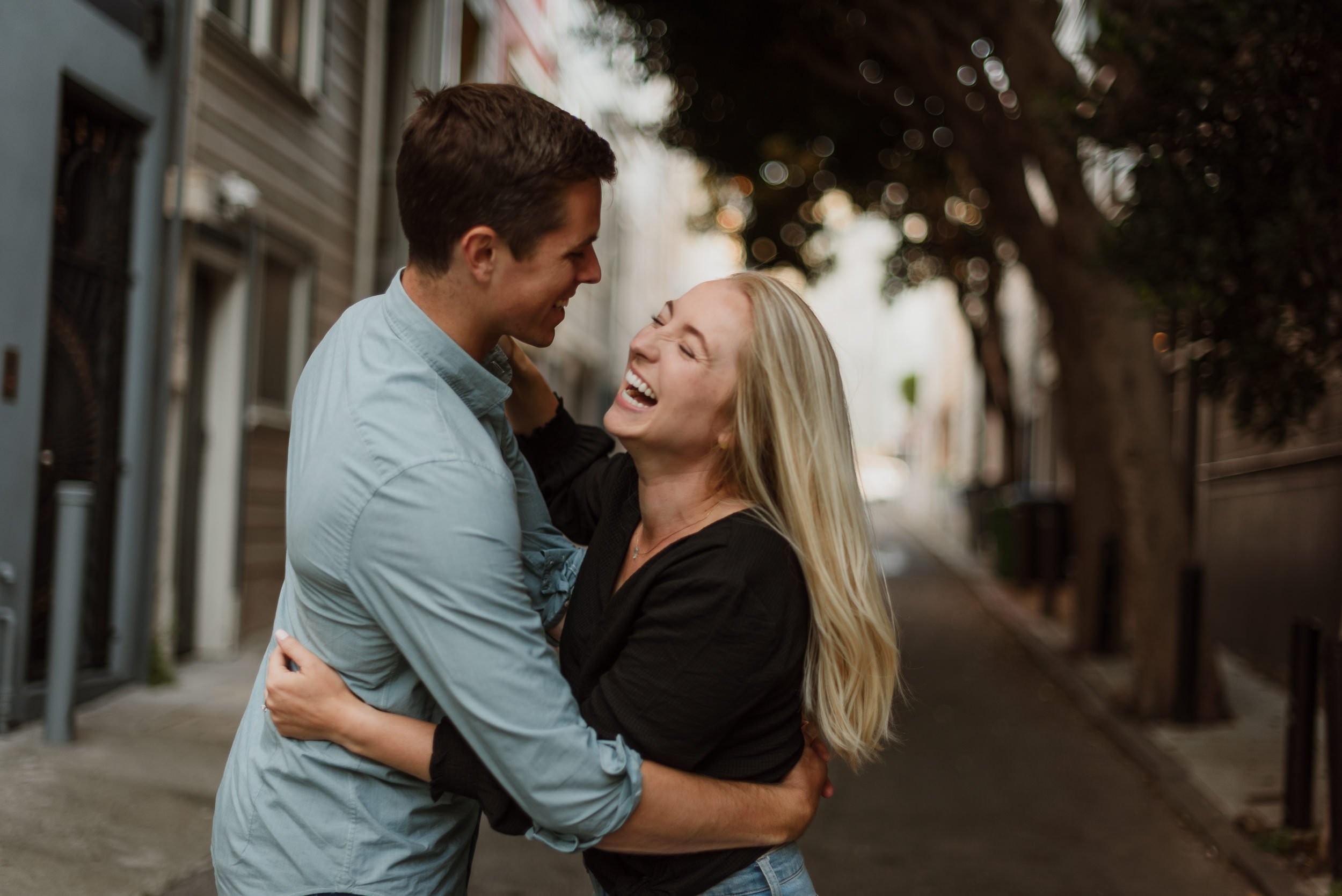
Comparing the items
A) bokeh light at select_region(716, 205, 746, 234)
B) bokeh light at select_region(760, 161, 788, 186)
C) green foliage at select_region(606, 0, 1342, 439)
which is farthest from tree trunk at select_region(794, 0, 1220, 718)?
bokeh light at select_region(716, 205, 746, 234)

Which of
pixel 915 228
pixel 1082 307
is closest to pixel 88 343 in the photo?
pixel 1082 307

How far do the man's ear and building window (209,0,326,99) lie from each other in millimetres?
8160

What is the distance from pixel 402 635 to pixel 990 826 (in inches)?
210

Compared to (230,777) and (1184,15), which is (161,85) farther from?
(230,777)

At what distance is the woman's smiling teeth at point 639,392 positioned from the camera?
6.62ft

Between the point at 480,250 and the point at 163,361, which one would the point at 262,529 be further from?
the point at 480,250

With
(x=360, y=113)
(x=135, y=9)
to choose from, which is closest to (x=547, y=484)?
(x=135, y=9)

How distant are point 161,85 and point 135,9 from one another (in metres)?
0.50

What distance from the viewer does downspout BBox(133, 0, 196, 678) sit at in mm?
7730

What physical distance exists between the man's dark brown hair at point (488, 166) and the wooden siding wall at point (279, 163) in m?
7.08

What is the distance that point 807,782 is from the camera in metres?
2.03

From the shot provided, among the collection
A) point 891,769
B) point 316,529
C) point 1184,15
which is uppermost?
point 1184,15

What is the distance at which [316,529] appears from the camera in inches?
65.6

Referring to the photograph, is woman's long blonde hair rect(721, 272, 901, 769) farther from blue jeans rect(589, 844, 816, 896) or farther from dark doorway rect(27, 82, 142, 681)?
dark doorway rect(27, 82, 142, 681)
